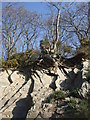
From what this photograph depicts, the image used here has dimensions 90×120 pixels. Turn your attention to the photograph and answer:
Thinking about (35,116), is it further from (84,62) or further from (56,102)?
(84,62)

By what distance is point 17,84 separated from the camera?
6.28 m

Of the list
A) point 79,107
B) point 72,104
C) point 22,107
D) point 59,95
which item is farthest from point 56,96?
point 22,107

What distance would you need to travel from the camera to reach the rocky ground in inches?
182

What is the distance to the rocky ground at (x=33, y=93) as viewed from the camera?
4.61m

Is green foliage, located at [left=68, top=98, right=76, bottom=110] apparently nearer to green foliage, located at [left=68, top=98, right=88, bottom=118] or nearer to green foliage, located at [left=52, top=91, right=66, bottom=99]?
green foliage, located at [left=68, top=98, right=88, bottom=118]

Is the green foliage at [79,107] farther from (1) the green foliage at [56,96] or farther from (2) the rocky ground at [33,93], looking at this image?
(1) the green foliage at [56,96]

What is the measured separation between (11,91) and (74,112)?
2.62 meters

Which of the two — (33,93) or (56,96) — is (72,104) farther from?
(33,93)

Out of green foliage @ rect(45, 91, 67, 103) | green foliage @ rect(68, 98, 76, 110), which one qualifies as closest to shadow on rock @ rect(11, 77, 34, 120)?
green foliage @ rect(45, 91, 67, 103)

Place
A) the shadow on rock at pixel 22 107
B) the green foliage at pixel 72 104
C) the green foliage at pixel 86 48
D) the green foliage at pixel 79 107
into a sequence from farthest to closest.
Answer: the green foliage at pixel 86 48
the shadow on rock at pixel 22 107
the green foliage at pixel 72 104
the green foliage at pixel 79 107

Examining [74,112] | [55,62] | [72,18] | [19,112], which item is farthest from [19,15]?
[74,112]

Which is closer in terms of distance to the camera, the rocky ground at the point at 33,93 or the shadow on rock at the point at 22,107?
the rocky ground at the point at 33,93

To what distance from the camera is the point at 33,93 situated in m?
5.41

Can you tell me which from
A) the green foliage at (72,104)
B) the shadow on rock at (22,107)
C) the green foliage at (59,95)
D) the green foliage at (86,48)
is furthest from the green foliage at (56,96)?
the green foliage at (86,48)
